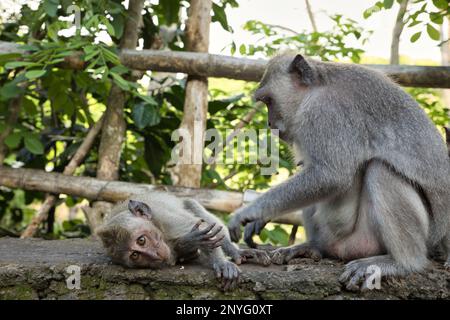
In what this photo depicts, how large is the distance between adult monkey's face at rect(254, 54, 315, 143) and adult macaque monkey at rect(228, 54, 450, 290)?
10 mm

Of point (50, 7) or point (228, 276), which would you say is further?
point (50, 7)

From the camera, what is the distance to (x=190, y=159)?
21.0 ft

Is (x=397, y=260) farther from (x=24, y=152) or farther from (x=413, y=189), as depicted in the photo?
(x=24, y=152)

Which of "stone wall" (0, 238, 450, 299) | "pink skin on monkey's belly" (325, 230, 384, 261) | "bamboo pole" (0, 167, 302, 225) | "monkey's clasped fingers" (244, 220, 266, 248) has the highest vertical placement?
"bamboo pole" (0, 167, 302, 225)

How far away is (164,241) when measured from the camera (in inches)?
154

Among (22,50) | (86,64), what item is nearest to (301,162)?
(86,64)

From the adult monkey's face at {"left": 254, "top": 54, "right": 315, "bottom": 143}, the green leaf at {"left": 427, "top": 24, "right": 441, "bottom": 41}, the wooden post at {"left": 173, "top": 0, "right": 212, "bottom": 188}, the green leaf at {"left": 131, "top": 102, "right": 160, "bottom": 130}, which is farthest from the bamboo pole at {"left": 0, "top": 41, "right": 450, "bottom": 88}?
the adult monkey's face at {"left": 254, "top": 54, "right": 315, "bottom": 143}

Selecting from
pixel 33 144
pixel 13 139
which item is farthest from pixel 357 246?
pixel 13 139

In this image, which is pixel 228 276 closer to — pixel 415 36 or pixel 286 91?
pixel 286 91

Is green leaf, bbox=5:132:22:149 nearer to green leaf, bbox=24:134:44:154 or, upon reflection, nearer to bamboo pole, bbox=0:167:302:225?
green leaf, bbox=24:134:44:154

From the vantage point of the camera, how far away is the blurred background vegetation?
19.2 feet

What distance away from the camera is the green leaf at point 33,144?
619 centimetres

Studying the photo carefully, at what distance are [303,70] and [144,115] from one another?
2.60 m

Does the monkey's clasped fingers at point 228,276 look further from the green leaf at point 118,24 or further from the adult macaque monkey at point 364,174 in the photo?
the green leaf at point 118,24
